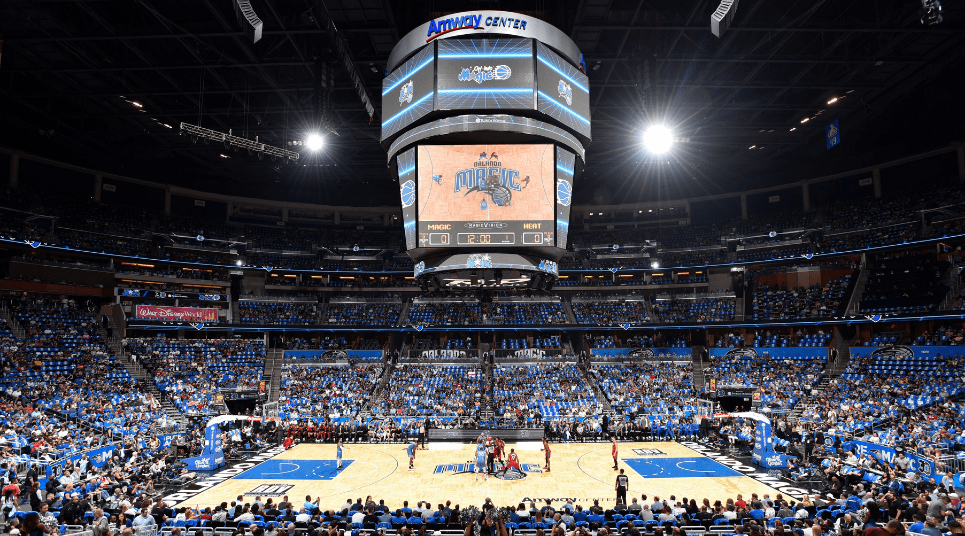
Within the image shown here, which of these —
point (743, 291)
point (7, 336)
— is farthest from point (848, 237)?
point (7, 336)

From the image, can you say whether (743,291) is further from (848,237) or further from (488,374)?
(488,374)

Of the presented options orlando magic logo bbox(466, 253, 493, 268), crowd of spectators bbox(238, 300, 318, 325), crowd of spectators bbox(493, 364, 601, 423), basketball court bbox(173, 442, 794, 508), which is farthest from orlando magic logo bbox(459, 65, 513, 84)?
crowd of spectators bbox(238, 300, 318, 325)

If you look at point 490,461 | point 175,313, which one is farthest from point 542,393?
point 175,313

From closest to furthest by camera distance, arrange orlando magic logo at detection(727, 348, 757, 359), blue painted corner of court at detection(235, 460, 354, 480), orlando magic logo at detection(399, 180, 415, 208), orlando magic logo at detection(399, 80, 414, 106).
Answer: orlando magic logo at detection(399, 80, 414, 106), orlando magic logo at detection(399, 180, 415, 208), blue painted corner of court at detection(235, 460, 354, 480), orlando magic logo at detection(727, 348, 757, 359)

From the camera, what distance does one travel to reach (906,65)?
2809 cm

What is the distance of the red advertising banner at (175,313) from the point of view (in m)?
42.2

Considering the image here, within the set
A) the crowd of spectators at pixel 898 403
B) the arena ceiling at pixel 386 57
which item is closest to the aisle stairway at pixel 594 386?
the crowd of spectators at pixel 898 403

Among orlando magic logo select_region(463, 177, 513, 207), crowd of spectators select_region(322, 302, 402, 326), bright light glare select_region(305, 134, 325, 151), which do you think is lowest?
crowd of spectators select_region(322, 302, 402, 326)

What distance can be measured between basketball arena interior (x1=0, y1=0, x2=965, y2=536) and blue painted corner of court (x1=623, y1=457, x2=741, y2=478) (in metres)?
0.26

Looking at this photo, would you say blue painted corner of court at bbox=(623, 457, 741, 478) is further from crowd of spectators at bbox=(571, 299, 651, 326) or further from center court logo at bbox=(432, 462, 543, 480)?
crowd of spectators at bbox=(571, 299, 651, 326)

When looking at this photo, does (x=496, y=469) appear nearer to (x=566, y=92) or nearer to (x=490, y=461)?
(x=490, y=461)

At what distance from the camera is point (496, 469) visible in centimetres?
2419

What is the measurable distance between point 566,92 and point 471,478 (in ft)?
53.6

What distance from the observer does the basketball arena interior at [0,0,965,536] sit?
1686 cm
